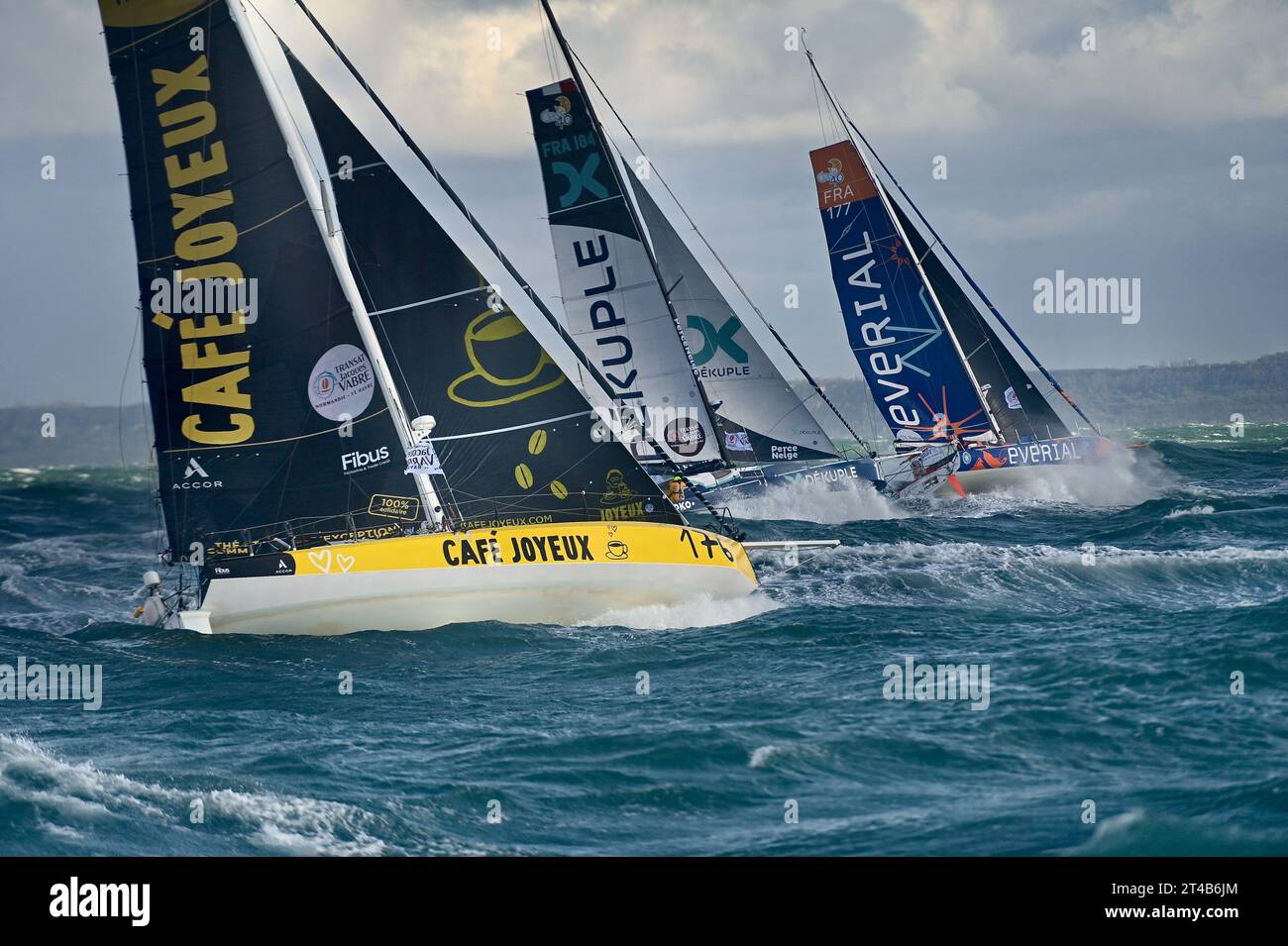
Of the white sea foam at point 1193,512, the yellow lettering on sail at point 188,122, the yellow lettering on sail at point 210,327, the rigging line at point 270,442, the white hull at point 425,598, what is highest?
the yellow lettering on sail at point 188,122

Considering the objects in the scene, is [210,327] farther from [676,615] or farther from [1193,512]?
[1193,512]

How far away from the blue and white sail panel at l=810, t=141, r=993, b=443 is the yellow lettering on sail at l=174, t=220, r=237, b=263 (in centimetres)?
2015

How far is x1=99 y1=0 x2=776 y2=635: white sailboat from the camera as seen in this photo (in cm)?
1759

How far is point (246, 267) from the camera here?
17.7 m

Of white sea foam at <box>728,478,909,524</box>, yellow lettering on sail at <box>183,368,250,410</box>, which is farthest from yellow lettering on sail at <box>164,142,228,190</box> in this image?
white sea foam at <box>728,478,909,524</box>

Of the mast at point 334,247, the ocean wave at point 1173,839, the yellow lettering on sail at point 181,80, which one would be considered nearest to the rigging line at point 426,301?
the mast at point 334,247

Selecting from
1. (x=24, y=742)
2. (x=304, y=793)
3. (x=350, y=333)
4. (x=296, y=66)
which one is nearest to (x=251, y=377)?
(x=350, y=333)

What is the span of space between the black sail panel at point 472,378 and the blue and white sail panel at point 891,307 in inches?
724

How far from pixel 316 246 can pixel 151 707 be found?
21.5ft

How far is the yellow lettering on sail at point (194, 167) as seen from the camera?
1766cm

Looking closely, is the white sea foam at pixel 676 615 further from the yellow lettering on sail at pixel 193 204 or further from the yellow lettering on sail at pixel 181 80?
the yellow lettering on sail at pixel 181 80

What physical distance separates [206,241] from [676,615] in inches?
313
